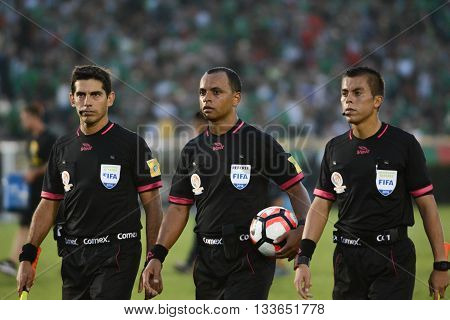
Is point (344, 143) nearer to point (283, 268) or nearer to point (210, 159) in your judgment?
point (210, 159)

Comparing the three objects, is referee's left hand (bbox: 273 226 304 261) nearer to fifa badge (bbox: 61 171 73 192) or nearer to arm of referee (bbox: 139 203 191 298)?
arm of referee (bbox: 139 203 191 298)

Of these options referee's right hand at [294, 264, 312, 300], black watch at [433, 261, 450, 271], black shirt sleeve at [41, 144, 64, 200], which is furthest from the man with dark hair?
black watch at [433, 261, 450, 271]

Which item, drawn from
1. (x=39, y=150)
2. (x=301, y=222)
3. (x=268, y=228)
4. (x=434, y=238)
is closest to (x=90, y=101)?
(x=268, y=228)

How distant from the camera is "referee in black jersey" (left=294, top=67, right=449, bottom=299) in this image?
5.98 metres

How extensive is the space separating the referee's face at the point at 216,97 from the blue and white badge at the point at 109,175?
0.76 meters

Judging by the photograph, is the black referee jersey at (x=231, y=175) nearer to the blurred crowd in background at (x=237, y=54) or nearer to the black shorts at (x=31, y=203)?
the black shorts at (x=31, y=203)

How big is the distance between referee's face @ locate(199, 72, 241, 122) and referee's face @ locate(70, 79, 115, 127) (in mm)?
742

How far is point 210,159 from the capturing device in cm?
639

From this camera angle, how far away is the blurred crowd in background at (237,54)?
2331 centimetres

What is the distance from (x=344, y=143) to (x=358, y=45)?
20.0m

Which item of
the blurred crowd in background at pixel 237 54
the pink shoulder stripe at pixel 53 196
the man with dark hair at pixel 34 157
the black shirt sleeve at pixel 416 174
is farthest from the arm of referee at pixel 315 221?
the blurred crowd in background at pixel 237 54

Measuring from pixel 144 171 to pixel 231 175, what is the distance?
0.66 meters

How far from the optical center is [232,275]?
20.2ft

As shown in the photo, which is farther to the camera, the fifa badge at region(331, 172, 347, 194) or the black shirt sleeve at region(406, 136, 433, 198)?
the fifa badge at region(331, 172, 347, 194)
